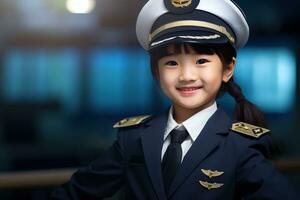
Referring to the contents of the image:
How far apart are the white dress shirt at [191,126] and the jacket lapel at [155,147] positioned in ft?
0.03

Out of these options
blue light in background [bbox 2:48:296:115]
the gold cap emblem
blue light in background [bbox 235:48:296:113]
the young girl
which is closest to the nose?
the young girl

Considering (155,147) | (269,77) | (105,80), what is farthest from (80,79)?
(155,147)

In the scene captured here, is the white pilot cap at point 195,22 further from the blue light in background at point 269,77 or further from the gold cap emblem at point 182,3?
the blue light in background at point 269,77

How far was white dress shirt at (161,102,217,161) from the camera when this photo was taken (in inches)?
29.4

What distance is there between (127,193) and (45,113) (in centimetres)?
Result: 90

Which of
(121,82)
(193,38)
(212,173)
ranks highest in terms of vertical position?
(193,38)

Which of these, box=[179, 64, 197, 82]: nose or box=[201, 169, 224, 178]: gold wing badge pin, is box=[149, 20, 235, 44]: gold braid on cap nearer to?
box=[179, 64, 197, 82]: nose

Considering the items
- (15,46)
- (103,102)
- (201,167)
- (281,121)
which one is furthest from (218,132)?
(15,46)

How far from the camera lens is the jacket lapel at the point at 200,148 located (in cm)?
72

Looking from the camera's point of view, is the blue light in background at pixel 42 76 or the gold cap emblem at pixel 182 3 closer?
the gold cap emblem at pixel 182 3

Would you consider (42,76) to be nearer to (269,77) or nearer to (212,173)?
(269,77)

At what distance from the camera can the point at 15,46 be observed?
1.58 meters

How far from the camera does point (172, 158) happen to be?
2.42 ft

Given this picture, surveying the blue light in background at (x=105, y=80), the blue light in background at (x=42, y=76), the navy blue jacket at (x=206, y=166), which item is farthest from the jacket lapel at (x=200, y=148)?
the blue light in background at (x=42, y=76)
